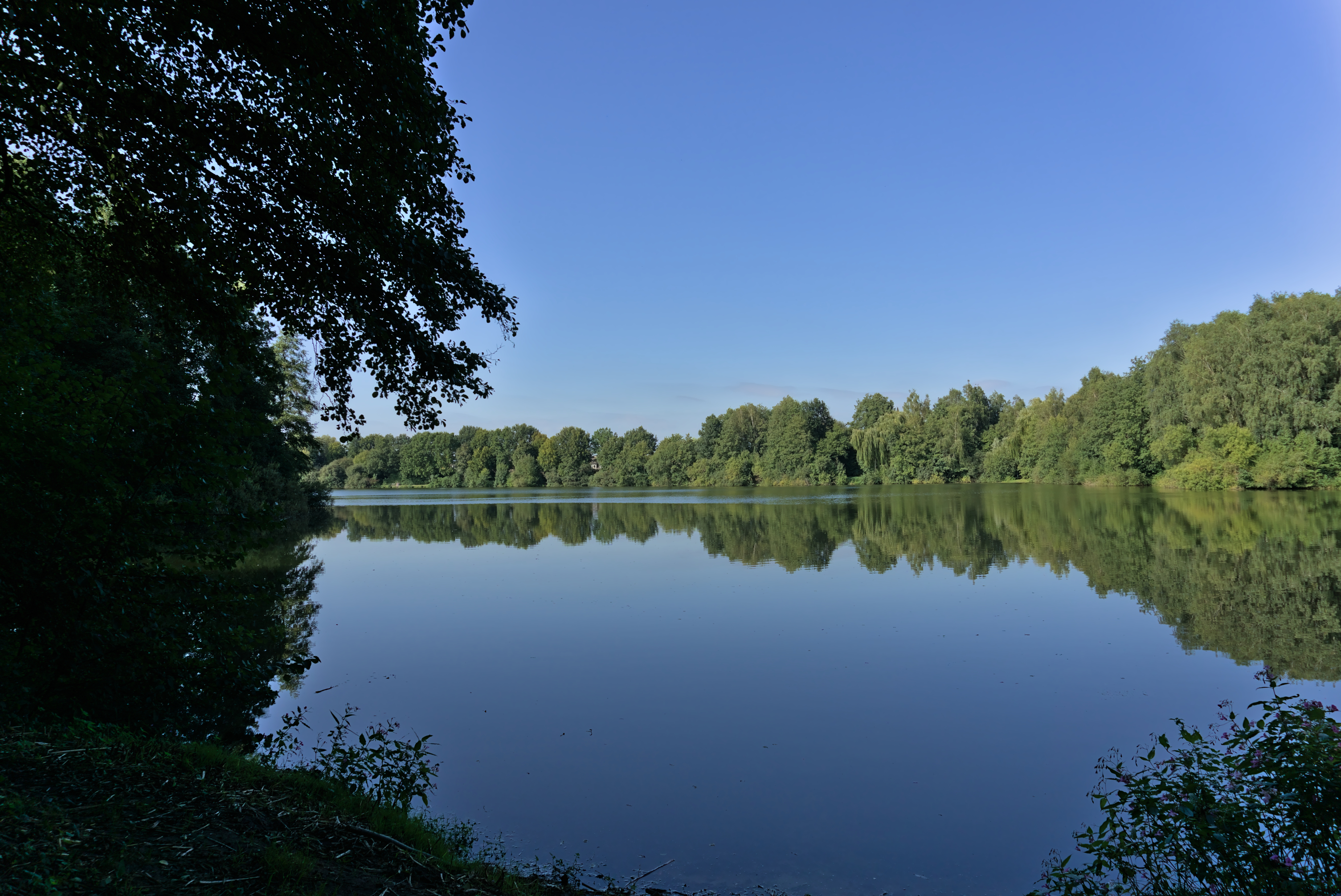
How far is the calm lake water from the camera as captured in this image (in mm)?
5676

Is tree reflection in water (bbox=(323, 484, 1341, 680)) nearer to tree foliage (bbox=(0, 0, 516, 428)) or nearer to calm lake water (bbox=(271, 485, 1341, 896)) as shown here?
calm lake water (bbox=(271, 485, 1341, 896))

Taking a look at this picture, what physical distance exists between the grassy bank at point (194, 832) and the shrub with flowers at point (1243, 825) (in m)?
3.17

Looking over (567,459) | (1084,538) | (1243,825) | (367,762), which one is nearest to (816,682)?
(367,762)

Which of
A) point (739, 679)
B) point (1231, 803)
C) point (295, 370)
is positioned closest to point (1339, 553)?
point (739, 679)

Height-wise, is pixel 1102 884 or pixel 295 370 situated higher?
pixel 295 370

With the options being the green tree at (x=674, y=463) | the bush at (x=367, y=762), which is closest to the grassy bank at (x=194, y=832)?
the bush at (x=367, y=762)

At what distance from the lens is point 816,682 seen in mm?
9578

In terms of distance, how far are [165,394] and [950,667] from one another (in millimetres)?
9733

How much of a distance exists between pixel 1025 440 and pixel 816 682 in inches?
3283

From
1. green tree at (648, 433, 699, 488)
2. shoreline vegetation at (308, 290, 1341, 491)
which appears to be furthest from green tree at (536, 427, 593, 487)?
green tree at (648, 433, 699, 488)

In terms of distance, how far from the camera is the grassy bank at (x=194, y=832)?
10.6ft

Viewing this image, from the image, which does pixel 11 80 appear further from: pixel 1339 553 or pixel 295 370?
pixel 295 370

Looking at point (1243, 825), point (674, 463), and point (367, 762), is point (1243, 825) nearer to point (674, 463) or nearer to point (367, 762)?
point (367, 762)

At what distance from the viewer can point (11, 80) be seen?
470cm
